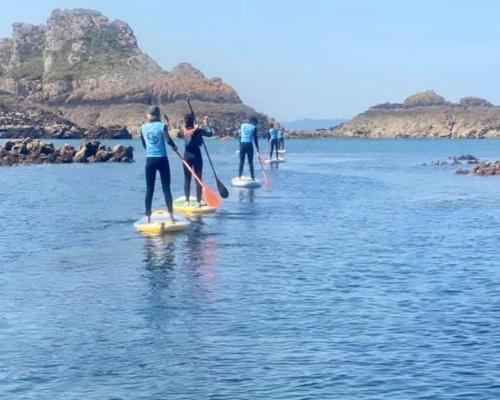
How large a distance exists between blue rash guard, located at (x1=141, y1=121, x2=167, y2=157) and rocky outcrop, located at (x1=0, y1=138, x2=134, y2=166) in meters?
42.0

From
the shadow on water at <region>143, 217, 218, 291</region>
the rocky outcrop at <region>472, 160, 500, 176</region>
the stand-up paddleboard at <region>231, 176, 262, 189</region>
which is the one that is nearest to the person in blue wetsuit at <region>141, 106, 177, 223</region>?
the shadow on water at <region>143, 217, 218, 291</region>

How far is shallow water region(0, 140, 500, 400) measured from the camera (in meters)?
11.2

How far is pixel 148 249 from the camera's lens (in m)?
20.7

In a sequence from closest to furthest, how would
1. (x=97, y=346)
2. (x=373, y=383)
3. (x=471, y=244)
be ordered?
(x=373, y=383) < (x=97, y=346) < (x=471, y=244)

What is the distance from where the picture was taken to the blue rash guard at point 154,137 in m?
23.0

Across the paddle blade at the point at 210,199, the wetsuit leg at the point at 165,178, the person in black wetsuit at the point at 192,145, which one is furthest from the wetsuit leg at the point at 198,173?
the wetsuit leg at the point at 165,178

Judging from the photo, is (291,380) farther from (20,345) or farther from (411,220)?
(411,220)

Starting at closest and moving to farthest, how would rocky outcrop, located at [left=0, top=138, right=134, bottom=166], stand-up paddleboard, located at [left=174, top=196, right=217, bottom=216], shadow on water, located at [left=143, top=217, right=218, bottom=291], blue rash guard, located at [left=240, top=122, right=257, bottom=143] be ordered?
1. shadow on water, located at [left=143, top=217, right=218, bottom=291]
2. stand-up paddleboard, located at [left=174, top=196, right=217, bottom=216]
3. blue rash guard, located at [left=240, top=122, right=257, bottom=143]
4. rocky outcrop, located at [left=0, top=138, right=134, bottom=166]

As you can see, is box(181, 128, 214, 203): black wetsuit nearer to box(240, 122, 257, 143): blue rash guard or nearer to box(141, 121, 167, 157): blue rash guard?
box(141, 121, 167, 157): blue rash guard

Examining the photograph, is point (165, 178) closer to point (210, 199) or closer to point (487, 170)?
point (210, 199)

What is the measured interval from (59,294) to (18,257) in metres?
4.20

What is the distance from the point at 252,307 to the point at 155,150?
913 cm

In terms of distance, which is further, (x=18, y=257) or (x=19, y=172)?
(x=19, y=172)

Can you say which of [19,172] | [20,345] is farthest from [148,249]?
[19,172]
